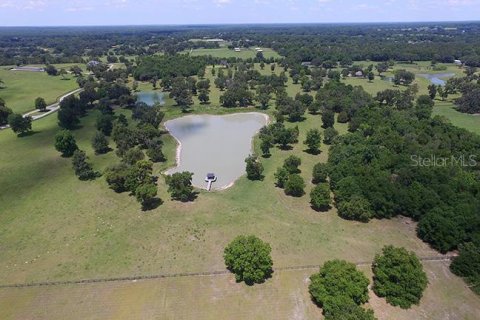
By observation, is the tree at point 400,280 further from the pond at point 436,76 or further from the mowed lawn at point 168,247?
the pond at point 436,76

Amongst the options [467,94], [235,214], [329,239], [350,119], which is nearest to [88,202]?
[235,214]

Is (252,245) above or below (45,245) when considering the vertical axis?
above

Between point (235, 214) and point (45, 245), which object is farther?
point (235, 214)

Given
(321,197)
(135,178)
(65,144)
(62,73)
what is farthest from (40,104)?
(321,197)

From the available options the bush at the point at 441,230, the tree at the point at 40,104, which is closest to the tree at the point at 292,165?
the bush at the point at 441,230

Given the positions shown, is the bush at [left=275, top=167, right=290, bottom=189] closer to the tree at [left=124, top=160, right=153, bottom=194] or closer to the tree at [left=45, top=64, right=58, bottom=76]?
the tree at [left=124, top=160, right=153, bottom=194]

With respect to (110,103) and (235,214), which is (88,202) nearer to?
(235,214)

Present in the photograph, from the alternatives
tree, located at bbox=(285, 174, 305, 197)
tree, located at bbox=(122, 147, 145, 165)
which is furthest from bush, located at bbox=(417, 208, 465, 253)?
tree, located at bbox=(122, 147, 145, 165)

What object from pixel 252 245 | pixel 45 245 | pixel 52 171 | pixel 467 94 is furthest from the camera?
pixel 467 94

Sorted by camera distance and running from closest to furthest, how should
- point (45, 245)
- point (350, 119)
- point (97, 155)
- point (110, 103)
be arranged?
point (45, 245) → point (97, 155) → point (350, 119) → point (110, 103)
